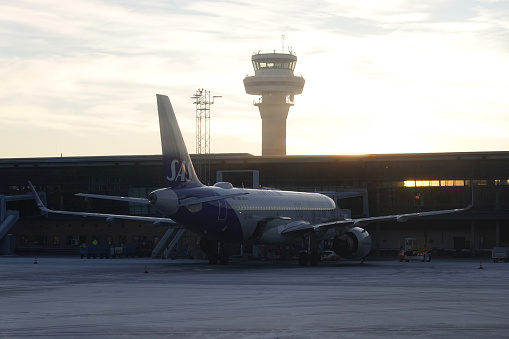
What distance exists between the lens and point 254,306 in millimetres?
25891

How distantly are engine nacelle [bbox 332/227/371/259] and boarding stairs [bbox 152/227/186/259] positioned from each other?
60.1ft

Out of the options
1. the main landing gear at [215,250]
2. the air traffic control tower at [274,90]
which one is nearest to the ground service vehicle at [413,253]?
the main landing gear at [215,250]

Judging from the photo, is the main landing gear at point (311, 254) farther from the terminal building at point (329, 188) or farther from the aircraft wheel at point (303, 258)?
the terminal building at point (329, 188)

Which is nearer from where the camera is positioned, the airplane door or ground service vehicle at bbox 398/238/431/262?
the airplane door

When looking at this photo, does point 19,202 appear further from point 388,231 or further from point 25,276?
point 25,276

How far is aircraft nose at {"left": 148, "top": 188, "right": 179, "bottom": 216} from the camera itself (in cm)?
4750

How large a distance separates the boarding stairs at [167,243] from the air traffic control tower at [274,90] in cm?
9742

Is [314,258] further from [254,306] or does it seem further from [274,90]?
[274,90]

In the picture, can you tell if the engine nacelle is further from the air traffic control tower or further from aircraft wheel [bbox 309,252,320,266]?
the air traffic control tower

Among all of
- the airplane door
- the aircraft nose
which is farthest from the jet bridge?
the aircraft nose

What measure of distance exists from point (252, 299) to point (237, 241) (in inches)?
1039

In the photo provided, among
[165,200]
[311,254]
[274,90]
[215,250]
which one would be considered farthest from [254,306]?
[274,90]

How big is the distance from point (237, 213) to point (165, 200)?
709 centimetres

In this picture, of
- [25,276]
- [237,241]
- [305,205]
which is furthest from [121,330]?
[305,205]
